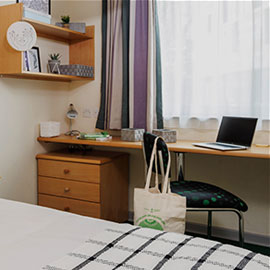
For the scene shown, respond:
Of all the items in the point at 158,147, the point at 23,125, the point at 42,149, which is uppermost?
the point at 23,125

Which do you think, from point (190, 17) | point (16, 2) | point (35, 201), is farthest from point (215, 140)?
point (16, 2)

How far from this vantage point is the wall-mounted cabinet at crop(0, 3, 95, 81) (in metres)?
2.72

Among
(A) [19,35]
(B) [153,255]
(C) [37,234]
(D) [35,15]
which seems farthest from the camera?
(D) [35,15]

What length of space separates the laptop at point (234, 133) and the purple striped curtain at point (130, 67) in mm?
554

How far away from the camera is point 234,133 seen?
2.70 m

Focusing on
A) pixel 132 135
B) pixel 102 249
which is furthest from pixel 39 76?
pixel 102 249

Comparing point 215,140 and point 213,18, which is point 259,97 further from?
point 213,18

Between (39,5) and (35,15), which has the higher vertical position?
(39,5)

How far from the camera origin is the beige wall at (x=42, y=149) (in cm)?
288

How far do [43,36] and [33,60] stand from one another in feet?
0.97

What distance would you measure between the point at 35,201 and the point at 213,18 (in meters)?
2.12

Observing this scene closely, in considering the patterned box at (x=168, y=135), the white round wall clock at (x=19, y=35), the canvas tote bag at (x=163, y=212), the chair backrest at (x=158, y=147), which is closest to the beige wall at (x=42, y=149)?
the patterned box at (x=168, y=135)

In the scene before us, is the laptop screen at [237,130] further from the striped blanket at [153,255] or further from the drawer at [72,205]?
the striped blanket at [153,255]

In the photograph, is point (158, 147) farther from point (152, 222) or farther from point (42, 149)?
point (42, 149)
